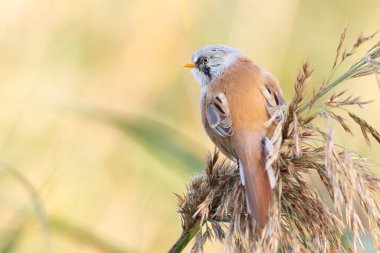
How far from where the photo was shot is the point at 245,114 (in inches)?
91.5

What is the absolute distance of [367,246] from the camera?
2068mm

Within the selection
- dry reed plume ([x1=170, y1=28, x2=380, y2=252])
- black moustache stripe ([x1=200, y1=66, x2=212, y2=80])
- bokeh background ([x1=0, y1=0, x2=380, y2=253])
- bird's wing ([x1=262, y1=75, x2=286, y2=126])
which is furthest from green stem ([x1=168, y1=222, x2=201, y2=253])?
black moustache stripe ([x1=200, y1=66, x2=212, y2=80])

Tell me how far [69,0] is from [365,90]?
5.57ft

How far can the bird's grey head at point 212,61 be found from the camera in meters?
2.78

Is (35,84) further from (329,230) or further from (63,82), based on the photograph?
(329,230)

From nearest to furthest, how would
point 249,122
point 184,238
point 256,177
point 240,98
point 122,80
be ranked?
1. point 184,238
2. point 256,177
3. point 249,122
4. point 240,98
5. point 122,80

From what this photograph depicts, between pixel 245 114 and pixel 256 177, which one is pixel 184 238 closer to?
pixel 256 177

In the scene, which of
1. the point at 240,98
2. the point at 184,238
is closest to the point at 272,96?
the point at 240,98

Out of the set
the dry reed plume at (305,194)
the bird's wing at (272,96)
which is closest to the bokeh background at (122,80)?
the bird's wing at (272,96)

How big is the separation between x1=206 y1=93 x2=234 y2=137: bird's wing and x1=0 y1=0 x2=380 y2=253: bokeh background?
455mm

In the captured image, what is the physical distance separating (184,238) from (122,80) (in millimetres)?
2141

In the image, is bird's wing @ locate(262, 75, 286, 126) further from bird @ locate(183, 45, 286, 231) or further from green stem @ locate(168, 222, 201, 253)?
green stem @ locate(168, 222, 201, 253)

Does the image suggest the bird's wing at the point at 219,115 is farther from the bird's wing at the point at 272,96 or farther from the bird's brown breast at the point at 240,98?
the bird's wing at the point at 272,96

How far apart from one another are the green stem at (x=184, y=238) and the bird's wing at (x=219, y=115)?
1.91ft
